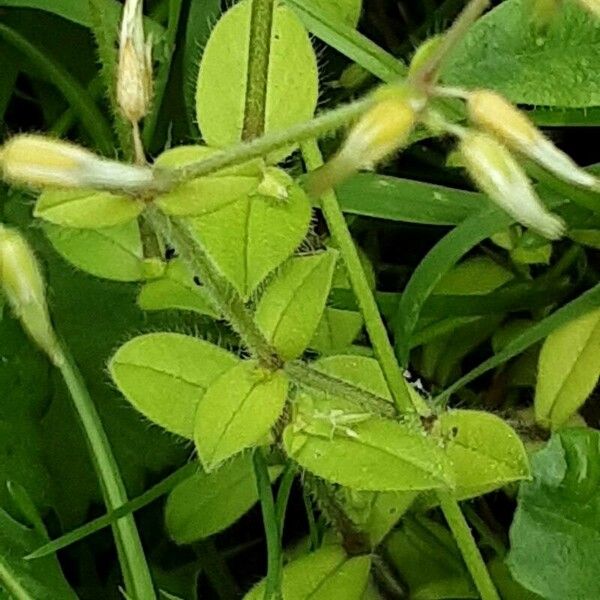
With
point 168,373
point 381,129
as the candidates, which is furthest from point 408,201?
point 381,129

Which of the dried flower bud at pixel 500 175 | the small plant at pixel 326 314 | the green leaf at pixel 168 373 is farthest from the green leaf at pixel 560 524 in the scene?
the dried flower bud at pixel 500 175

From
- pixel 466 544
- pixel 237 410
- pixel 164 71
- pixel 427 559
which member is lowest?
pixel 427 559

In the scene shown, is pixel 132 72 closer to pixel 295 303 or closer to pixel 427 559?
pixel 295 303

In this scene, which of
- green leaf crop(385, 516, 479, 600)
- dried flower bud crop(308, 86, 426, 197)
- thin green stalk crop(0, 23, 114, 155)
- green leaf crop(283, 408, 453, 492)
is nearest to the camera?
dried flower bud crop(308, 86, 426, 197)

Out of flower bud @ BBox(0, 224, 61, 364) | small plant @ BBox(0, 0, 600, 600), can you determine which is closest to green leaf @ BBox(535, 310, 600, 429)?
small plant @ BBox(0, 0, 600, 600)

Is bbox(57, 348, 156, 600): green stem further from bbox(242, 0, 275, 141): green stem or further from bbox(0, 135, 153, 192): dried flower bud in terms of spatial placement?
bbox(0, 135, 153, 192): dried flower bud
